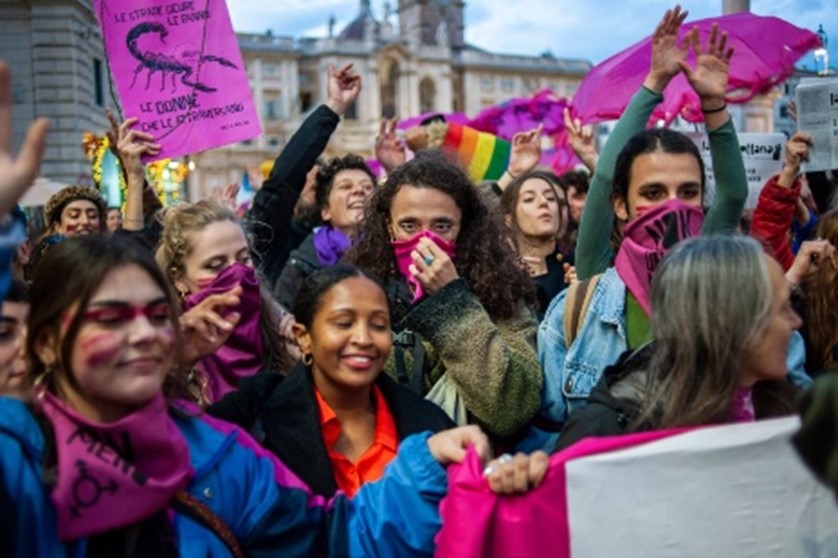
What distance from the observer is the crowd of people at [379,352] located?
2090 millimetres

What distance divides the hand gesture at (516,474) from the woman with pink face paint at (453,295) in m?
0.66

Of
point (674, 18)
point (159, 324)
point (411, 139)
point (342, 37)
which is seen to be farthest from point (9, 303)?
point (342, 37)

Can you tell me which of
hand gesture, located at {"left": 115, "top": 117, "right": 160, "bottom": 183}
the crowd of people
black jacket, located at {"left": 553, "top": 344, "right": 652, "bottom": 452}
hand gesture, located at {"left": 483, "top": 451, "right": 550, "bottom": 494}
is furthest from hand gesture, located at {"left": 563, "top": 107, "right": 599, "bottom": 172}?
hand gesture, located at {"left": 483, "top": 451, "right": 550, "bottom": 494}

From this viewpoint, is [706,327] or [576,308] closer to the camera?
[706,327]

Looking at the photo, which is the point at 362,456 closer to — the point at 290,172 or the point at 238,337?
the point at 238,337

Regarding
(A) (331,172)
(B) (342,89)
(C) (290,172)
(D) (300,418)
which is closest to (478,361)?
(D) (300,418)

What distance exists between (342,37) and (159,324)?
97.9 m

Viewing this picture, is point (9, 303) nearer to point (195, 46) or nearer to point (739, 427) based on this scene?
point (739, 427)

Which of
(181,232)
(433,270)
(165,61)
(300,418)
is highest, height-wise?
(165,61)

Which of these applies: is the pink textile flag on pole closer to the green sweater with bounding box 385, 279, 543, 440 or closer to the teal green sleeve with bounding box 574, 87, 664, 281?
the teal green sleeve with bounding box 574, 87, 664, 281

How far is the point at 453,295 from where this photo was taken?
3014 mm

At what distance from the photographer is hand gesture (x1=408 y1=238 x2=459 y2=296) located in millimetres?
3053

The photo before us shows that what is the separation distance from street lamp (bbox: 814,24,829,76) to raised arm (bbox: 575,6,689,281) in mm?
2918

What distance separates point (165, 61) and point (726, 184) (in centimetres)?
295
